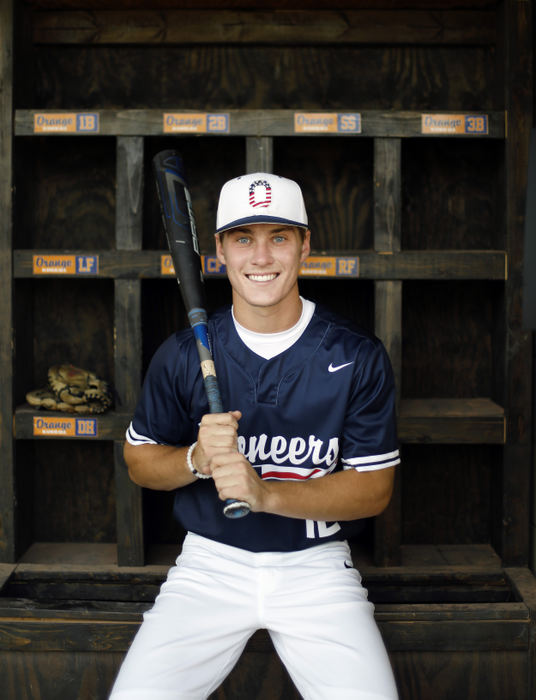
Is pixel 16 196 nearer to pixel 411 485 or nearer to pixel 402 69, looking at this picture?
pixel 402 69

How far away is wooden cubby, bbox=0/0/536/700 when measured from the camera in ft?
6.36

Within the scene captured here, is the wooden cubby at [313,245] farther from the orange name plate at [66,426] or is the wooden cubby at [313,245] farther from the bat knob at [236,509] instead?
the bat knob at [236,509]

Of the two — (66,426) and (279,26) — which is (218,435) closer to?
(66,426)

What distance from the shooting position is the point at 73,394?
6.54ft

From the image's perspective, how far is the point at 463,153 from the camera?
216 centimetres

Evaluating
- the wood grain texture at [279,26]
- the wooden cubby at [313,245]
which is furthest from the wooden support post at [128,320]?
the wood grain texture at [279,26]

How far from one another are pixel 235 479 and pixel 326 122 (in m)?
1.13

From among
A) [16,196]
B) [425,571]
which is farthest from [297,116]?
[425,571]

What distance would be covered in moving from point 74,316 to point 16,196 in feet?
1.44

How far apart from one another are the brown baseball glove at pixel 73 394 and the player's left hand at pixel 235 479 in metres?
0.78

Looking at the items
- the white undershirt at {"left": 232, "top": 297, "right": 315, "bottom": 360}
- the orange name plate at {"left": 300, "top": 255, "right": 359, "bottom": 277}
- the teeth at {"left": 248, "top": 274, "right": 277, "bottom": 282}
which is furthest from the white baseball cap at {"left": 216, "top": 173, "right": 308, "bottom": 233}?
the orange name plate at {"left": 300, "top": 255, "right": 359, "bottom": 277}

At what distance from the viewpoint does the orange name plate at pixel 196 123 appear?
1.92 metres

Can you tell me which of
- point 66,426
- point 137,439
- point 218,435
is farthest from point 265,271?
point 66,426

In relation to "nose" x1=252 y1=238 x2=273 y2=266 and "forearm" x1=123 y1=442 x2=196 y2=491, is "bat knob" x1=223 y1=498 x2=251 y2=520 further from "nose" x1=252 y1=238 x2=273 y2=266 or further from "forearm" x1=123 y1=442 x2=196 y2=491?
"nose" x1=252 y1=238 x2=273 y2=266
